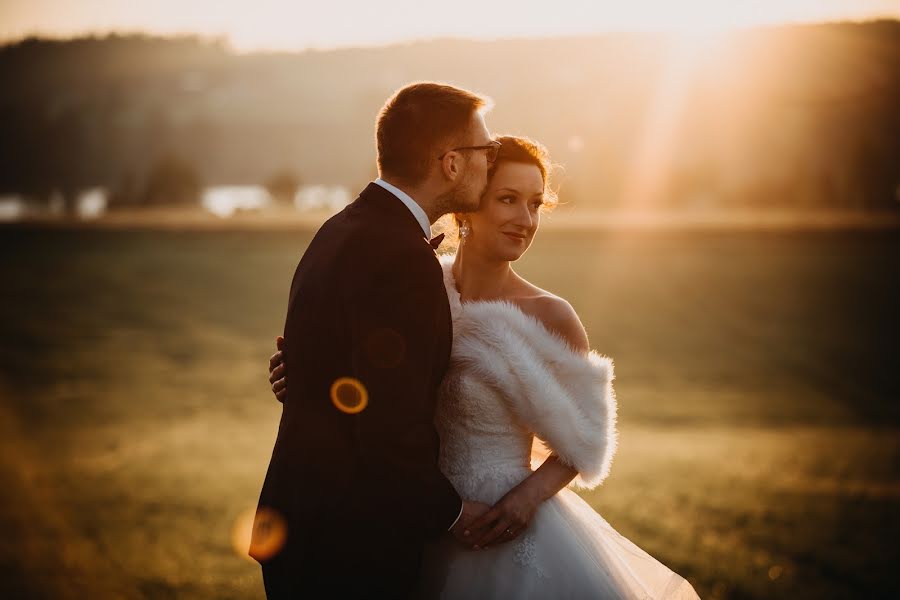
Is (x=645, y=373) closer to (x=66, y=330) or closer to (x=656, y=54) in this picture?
(x=66, y=330)

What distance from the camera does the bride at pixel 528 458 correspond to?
2152mm

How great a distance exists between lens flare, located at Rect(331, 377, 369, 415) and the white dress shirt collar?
0.45 m

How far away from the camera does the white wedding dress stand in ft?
7.07

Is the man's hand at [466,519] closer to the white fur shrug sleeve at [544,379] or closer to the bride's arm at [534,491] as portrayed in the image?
the bride's arm at [534,491]

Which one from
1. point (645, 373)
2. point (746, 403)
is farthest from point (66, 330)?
point (746, 403)

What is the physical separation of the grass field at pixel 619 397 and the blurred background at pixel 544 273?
7cm

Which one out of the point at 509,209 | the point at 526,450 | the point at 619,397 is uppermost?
the point at 509,209

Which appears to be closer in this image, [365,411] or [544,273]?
[365,411]

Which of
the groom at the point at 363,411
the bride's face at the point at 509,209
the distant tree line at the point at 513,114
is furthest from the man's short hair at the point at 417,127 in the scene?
the distant tree line at the point at 513,114

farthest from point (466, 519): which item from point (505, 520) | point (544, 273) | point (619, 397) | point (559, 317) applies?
point (544, 273)

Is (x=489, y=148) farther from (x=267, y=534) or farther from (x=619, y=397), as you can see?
(x=619, y=397)

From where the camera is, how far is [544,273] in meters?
26.9

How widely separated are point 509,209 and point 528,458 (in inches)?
31.4

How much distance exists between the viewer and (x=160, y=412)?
14.5 metres
